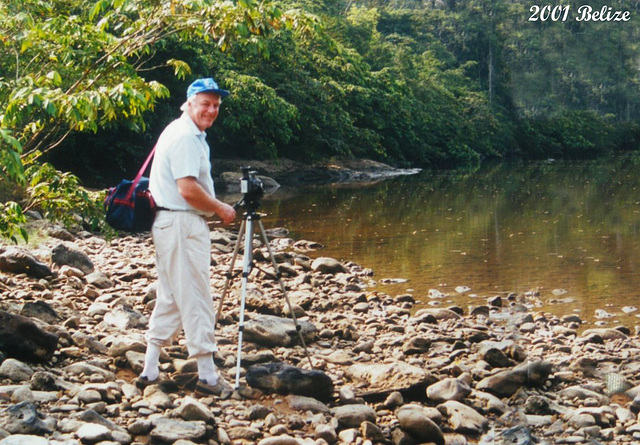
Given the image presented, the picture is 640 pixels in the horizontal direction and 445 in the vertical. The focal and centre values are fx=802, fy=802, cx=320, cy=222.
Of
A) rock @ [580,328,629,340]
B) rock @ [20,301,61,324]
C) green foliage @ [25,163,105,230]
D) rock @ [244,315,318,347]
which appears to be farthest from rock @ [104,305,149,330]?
rock @ [580,328,629,340]

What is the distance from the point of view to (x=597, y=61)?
2739 inches

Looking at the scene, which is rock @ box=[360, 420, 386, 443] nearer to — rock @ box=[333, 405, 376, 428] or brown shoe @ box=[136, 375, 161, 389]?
rock @ box=[333, 405, 376, 428]

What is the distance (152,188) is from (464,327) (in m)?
3.98

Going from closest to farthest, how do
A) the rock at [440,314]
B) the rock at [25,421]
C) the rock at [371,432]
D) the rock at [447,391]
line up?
the rock at [25,421]
the rock at [371,432]
the rock at [447,391]
the rock at [440,314]

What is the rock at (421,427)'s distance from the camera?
15.1ft

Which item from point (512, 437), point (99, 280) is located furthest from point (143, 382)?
point (99, 280)

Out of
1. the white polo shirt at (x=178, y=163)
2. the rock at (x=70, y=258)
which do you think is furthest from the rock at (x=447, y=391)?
the rock at (x=70, y=258)

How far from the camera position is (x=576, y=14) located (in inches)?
2719

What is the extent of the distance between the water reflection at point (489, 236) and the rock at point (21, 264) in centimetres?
419

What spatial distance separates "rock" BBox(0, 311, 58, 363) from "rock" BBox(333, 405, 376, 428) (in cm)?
191

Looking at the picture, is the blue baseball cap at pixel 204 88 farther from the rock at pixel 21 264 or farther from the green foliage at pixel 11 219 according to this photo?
the rock at pixel 21 264

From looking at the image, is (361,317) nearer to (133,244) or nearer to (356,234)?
(133,244)

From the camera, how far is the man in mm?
4719

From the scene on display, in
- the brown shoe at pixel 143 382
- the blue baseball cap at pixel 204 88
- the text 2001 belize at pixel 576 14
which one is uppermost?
the text 2001 belize at pixel 576 14
